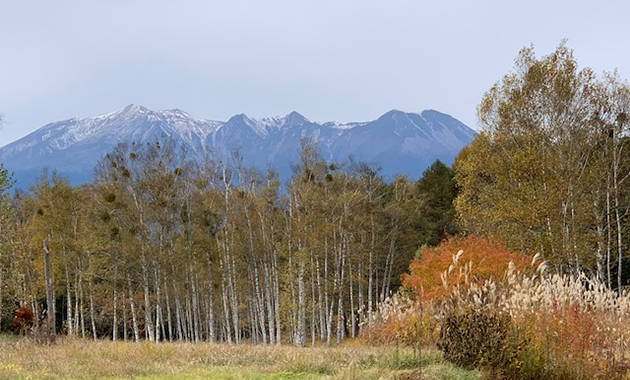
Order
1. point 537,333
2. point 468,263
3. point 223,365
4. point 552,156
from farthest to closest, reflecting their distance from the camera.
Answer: point 552,156
point 468,263
point 223,365
point 537,333

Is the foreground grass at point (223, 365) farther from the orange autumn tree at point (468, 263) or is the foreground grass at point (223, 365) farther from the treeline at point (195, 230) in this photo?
the treeline at point (195, 230)

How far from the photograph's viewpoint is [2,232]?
23016 mm

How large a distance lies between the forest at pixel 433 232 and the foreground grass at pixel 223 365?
0.77m

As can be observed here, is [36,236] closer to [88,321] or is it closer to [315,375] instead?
[88,321]

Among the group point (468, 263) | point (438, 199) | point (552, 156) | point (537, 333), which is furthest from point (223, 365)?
point (438, 199)

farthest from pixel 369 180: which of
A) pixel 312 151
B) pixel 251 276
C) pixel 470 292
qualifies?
pixel 470 292

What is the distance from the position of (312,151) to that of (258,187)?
5.29 meters

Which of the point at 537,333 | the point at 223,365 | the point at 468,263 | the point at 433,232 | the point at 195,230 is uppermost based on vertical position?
the point at 195,230

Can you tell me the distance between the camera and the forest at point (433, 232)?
8.15m

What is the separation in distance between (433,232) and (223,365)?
29.5 metres

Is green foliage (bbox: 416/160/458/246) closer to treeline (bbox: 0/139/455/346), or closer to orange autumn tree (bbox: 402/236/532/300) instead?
treeline (bbox: 0/139/455/346)

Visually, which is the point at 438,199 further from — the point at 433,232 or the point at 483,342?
the point at 483,342

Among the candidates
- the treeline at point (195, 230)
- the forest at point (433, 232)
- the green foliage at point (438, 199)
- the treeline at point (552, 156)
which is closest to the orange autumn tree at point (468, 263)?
the forest at point (433, 232)

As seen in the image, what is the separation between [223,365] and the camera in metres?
8.49
